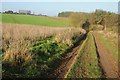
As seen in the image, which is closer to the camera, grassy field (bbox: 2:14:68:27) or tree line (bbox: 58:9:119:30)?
grassy field (bbox: 2:14:68:27)

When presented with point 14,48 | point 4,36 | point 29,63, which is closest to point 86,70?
point 29,63

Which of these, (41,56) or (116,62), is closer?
(41,56)

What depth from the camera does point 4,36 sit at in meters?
15.6

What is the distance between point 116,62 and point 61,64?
4531 mm

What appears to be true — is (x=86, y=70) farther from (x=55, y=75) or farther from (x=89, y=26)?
(x=89, y=26)

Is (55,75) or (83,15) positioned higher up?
(83,15)

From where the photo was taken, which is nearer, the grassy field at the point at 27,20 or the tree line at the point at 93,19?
the grassy field at the point at 27,20

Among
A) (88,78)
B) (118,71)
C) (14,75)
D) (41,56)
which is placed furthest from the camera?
(41,56)

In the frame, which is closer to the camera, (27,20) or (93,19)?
(27,20)

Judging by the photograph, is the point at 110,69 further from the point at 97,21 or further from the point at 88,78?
the point at 97,21

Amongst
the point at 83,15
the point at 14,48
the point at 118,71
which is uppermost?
the point at 83,15

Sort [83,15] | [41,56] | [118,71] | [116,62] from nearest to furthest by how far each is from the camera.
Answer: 1. [118,71]
2. [41,56]
3. [116,62]
4. [83,15]

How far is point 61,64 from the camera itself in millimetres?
13039

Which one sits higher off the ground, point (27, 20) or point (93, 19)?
point (93, 19)
